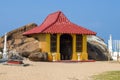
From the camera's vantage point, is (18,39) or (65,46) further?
(18,39)

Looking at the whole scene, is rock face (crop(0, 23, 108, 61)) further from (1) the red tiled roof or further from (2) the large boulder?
(1) the red tiled roof

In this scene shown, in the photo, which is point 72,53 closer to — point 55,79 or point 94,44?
point 94,44

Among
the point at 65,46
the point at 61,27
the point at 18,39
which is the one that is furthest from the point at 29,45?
the point at 18,39

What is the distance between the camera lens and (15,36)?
3806 centimetres

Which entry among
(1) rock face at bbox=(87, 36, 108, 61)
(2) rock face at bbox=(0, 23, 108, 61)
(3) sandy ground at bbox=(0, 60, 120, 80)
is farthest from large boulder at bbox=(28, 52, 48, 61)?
(3) sandy ground at bbox=(0, 60, 120, 80)

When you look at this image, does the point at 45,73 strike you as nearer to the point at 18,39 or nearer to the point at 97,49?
the point at 97,49

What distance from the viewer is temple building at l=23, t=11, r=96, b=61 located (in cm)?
3148

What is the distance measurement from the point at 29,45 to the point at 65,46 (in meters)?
3.77

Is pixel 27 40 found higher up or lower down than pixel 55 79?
higher up

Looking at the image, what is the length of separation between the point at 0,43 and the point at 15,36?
1.83m

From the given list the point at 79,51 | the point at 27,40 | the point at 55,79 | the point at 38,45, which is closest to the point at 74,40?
the point at 79,51

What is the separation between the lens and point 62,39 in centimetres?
3444

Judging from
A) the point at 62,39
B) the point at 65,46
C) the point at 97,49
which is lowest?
the point at 97,49

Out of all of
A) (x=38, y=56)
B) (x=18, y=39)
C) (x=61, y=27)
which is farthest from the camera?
(x=18, y=39)
